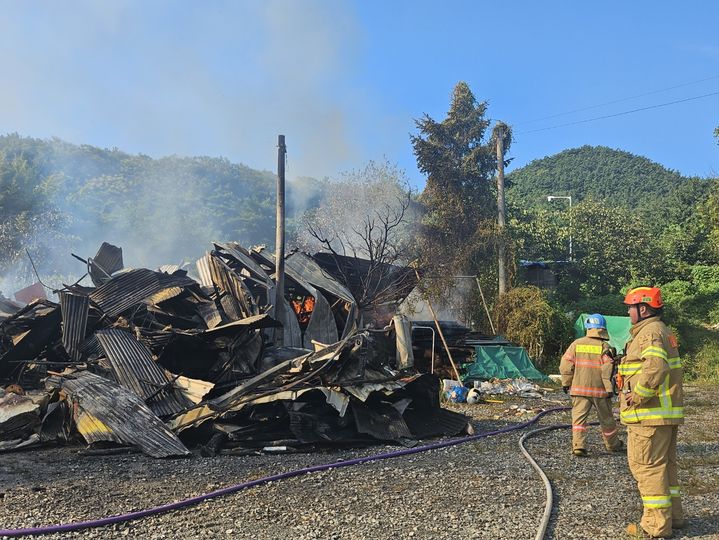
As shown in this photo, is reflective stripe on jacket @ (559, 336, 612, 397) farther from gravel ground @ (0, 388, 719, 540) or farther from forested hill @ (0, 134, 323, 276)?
forested hill @ (0, 134, 323, 276)

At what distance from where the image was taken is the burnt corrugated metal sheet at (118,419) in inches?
250

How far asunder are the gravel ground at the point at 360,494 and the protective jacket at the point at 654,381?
2.67ft

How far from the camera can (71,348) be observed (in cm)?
909

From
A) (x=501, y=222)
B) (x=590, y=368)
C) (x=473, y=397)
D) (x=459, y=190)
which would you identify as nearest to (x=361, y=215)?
(x=459, y=190)

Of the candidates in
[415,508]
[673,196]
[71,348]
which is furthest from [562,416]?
[673,196]

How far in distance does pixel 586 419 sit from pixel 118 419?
5.11m

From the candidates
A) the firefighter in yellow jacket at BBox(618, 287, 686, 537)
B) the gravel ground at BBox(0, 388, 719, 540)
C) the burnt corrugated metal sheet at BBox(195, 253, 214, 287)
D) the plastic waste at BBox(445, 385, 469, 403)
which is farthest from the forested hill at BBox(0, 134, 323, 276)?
the firefighter in yellow jacket at BBox(618, 287, 686, 537)

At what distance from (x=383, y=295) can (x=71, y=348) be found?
6219 mm

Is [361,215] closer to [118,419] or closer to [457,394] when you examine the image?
[457,394]

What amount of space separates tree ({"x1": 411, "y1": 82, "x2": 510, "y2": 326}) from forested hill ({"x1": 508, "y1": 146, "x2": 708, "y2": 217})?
1522 inches

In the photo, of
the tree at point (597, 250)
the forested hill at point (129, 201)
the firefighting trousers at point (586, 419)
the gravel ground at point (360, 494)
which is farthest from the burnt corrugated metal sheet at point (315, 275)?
the forested hill at point (129, 201)

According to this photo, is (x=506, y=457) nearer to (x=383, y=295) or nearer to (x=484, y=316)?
(x=383, y=295)

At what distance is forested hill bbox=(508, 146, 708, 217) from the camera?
63.4 meters

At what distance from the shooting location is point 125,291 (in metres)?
10.3
